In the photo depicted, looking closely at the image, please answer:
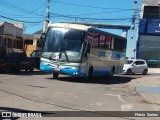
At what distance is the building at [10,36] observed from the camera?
52.8m

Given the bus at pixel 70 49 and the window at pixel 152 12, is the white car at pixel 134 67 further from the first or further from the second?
the window at pixel 152 12

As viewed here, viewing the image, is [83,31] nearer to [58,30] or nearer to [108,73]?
[58,30]

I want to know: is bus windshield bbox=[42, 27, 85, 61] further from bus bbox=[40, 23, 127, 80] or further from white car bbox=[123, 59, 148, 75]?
white car bbox=[123, 59, 148, 75]

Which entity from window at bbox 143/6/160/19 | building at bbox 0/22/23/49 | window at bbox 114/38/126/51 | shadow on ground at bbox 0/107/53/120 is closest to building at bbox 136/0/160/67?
window at bbox 143/6/160/19

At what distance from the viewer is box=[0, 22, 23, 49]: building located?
5279 cm

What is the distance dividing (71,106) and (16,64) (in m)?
18.4

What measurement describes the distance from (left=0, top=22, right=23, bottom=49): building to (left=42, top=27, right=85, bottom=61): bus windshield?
1021 inches

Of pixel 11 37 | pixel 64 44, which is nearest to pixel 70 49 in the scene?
pixel 64 44

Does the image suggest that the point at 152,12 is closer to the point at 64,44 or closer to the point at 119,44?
the point at 119,44

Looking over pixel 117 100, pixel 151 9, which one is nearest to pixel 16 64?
pixel 117 100

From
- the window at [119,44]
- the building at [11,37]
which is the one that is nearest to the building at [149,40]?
the building at [11,37]

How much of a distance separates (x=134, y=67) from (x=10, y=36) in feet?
69.3

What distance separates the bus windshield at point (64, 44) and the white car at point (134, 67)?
16.1 metres

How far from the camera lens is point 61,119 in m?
11.2
